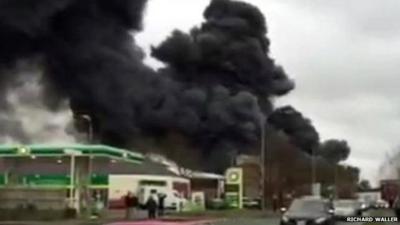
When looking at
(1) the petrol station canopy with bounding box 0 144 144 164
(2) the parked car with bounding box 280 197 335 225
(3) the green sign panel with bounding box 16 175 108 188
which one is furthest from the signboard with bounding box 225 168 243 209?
(2) the parked car with bounding box 280 197 335 225

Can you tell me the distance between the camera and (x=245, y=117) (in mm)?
90688

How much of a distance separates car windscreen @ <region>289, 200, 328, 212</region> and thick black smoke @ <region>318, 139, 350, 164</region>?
10130 centimetres

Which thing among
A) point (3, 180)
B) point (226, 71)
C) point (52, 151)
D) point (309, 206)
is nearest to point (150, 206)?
point (309, 206)

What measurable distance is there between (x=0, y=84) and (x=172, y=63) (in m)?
28.7

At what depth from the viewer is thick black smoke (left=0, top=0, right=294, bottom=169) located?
224 ft

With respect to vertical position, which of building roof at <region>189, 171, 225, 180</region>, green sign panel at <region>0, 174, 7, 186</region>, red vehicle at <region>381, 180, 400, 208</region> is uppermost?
building roof at <region>189, 171, 225, 180</region>

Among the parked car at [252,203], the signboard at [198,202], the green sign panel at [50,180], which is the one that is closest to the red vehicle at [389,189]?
the parked car at [252,203]

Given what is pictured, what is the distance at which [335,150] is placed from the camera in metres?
134

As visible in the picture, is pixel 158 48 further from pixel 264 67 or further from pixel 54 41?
pixel 54 41

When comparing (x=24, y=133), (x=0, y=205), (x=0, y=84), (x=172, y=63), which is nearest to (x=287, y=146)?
(x=172, y=63)

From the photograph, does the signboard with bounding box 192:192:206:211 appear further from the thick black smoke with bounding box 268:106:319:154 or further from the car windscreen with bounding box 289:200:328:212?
the thick black smoke with bounding box 268:106:319:154

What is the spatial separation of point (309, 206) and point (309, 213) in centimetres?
81

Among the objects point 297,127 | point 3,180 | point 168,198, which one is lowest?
point 168,198

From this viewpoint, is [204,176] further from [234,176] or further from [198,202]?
[198,202]
